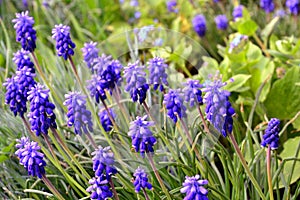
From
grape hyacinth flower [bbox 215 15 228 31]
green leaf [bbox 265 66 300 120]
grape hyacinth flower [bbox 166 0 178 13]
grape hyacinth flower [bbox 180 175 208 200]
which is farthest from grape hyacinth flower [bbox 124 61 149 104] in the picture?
grape hyacinth flower [bbox 166 0 178 13]

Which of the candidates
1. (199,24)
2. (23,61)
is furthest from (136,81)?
(199,24)

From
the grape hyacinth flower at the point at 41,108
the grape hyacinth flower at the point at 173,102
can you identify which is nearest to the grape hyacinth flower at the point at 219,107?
the grape hyacinth flower at the point at 173,102

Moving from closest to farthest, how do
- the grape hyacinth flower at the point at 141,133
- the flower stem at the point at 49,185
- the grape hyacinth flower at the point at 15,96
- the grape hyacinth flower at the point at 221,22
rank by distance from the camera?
the grape hyacinth flower at the point at 141,133
the flower stem at the point at 49,185
the grape hyacinth flower at the point at 15,96
the grape hyacinth flower at the point at 221,22

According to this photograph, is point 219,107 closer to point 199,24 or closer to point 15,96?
point 15,96

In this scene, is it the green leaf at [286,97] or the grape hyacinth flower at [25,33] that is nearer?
the grape hyacinth flower at [25,33]

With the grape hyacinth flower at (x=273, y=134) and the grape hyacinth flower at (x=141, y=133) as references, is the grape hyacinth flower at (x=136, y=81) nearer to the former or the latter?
the grape hyacinth flower at (x=141, y=133)

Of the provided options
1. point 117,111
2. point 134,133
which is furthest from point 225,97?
point 117,111

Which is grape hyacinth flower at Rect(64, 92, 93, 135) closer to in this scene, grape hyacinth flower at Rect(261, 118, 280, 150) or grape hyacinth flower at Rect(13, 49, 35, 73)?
grape hyacinth flower at Rect(13, 49, 35, 73)
